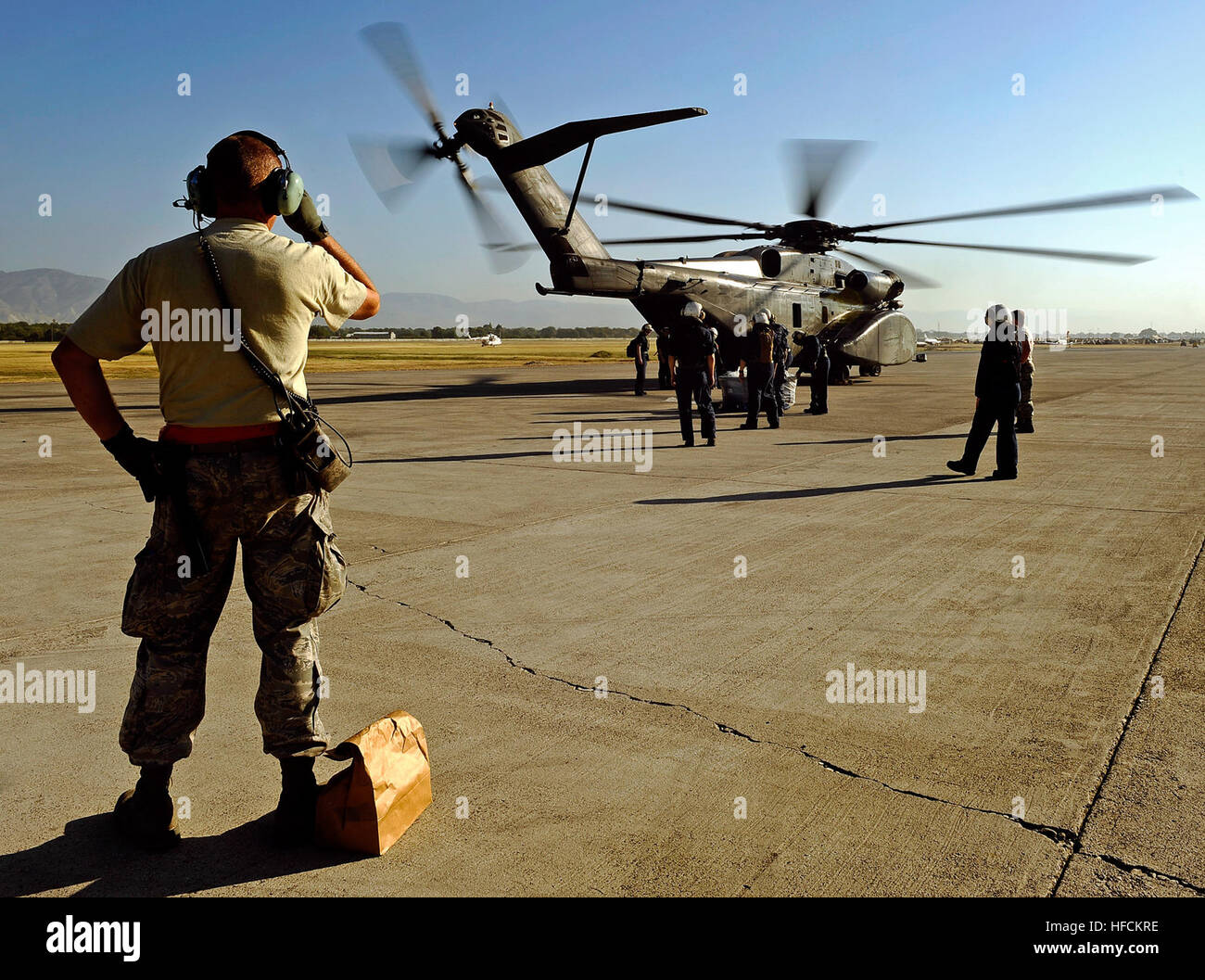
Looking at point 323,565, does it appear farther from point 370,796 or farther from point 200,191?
point 200,191

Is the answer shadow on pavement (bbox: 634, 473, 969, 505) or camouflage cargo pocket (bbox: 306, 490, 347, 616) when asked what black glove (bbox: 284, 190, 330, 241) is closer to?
camouflage cargo pocket (bbox: 306, 490, 347, 616)

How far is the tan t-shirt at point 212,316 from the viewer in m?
2.71

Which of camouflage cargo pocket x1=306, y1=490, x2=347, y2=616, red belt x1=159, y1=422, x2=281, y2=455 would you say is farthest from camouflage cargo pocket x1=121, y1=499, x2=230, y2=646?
camouflage cargo pocket x1=306, y1=490, x2=347, y2=616

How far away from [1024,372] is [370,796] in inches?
483

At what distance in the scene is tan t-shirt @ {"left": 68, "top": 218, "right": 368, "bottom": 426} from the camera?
2.71 meters

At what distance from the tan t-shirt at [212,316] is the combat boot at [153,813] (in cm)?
110

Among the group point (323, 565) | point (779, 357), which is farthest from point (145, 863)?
point (779, 357)

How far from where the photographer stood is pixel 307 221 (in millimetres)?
2992

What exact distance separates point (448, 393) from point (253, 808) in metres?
22.6

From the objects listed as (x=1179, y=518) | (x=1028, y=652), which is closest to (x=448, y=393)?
(x=1179, y=518)

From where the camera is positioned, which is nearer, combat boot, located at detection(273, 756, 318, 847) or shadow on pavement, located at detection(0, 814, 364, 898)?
shadow on pavement, located at detection(0, 814, 364, 898)

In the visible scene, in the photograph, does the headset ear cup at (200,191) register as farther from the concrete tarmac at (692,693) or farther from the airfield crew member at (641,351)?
the airfield crew member at (641,351)
